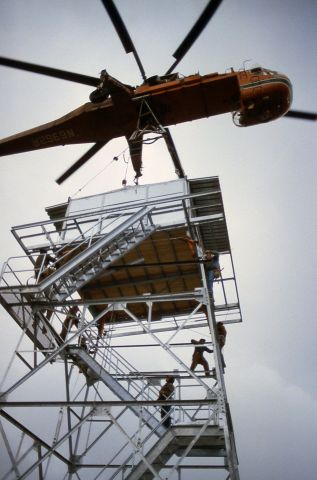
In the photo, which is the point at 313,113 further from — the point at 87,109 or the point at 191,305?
the point at 191,305

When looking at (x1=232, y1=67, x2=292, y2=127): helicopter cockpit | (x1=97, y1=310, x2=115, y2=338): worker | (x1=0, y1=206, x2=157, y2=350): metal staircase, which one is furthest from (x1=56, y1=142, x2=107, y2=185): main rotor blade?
(x1=97, y1=310, x2=115, y2=338): worker

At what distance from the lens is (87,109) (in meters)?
11.9

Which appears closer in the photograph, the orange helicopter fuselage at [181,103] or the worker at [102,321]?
the orange helicopter fuselage at [181,103]

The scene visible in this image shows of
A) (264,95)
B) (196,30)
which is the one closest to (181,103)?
(264,95)

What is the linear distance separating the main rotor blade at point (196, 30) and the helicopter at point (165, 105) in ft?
5.86

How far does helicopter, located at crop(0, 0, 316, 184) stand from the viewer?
1121cm

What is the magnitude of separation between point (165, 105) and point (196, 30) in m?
3.25

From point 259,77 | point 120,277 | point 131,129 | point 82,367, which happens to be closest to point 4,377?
point 82,367

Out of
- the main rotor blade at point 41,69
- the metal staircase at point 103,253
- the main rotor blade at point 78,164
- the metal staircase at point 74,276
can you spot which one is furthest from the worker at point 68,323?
the main rotor blade at point 41,69

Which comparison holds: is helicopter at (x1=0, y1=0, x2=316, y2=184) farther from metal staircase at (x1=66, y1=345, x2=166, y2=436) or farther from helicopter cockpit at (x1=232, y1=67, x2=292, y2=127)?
metal staircase at (x1=66, y1=345, x2=166, y2=436)

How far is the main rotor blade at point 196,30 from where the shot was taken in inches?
316

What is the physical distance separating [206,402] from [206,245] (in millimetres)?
8019

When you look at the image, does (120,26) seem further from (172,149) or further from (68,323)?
(68,323)

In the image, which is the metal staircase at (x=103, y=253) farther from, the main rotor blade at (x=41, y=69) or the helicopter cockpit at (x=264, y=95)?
the helicopter cockpit at (x=264, y=95)
